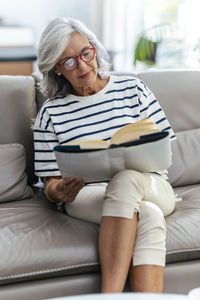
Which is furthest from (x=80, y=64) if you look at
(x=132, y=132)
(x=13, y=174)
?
(x=13, y=174)

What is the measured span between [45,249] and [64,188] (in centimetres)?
23

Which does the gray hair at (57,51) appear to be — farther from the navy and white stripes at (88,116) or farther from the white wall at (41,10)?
the white wall at (41,10)

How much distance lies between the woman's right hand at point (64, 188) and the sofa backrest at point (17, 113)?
11.5 inches

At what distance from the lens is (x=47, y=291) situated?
1735 mm

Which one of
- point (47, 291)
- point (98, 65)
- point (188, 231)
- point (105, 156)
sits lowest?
point (47, 291)

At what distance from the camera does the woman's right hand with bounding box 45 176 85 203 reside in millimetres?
1793

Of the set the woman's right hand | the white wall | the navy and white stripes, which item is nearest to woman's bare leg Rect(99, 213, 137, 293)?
the woman's right hand

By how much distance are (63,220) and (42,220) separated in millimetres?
74

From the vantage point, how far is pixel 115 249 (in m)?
1.64

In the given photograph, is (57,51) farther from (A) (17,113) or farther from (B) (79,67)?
(A) (17,113)

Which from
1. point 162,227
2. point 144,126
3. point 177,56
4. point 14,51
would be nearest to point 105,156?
point 144,126

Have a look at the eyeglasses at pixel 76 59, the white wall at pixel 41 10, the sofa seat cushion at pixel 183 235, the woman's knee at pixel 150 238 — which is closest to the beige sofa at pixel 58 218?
the sofa seat cushion at pixel 183 235

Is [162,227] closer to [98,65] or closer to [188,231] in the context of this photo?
[188,231]

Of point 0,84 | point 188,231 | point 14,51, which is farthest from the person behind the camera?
point 14,51
